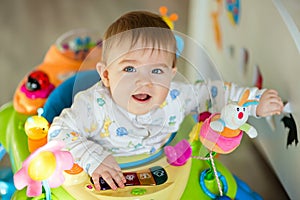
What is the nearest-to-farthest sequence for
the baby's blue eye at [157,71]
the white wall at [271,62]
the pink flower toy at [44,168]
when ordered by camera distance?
the pink flower toy at [44,168] → the baby's blue eye at [157,71] → the white wall at [271,62]

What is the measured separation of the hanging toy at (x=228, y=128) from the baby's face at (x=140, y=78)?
9cm

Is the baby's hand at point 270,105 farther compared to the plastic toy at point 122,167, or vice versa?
the baby's hand at point 270,105

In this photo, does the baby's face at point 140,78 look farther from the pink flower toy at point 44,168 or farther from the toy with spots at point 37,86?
the toy with spots at point 37,86

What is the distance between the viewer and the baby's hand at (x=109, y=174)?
2.58 feet

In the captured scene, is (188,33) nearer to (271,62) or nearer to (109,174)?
(271,62)

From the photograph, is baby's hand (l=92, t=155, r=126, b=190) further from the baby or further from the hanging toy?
the hanging toy

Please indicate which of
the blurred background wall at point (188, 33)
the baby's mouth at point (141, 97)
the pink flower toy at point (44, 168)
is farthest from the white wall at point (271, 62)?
the pink flower toy at point (44, 168)

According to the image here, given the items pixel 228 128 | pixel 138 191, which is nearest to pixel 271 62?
pixel 228 128

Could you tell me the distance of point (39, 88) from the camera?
106cm

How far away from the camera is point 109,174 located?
790mm

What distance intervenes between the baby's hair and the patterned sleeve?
→ 3.2 inches

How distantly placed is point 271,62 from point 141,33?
0.32 meters

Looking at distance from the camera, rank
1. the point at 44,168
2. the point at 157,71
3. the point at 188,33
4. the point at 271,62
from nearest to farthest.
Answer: the point at 44,168, the point at 157,71, the point at 271,62, the point at 188,33

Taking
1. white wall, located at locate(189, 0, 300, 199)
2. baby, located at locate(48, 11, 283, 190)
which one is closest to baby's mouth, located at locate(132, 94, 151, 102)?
baby, located at locate(48, 11, 283, 190)
